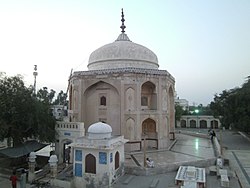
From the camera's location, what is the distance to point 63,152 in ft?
52.2

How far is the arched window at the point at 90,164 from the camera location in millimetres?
12000

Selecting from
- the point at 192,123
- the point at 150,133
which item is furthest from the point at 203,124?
the point at 150,133

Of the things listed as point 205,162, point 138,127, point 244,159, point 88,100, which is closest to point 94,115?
point 88,100

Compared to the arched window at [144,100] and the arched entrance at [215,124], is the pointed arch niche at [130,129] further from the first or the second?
the arched entrance at [215,124]

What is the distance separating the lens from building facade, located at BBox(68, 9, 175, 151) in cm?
1791

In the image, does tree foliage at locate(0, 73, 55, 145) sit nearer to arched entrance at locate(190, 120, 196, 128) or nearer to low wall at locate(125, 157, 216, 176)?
low wall at locate(125, 157, 216, 176)

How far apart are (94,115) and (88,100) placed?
142 centimetres

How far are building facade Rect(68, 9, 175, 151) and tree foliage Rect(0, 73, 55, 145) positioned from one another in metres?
4.21

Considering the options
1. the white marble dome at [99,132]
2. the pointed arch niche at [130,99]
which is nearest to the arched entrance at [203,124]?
the pointed arch niche at [130,99]

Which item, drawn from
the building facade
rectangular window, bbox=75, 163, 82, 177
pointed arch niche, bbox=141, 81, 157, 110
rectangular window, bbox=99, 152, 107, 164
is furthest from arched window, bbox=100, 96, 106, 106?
rectangular window, bbox=99, 152, 107, 164

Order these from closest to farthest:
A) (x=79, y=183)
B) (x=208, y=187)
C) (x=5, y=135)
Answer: (x=208, y=187) < (x=79, y=183) < (x=5, y=135)

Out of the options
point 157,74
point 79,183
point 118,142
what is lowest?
point 79,183

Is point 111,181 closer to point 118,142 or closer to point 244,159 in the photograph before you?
point 118,142

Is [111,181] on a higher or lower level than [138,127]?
lower
